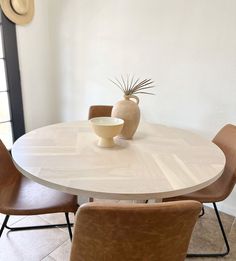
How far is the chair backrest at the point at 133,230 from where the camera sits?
0.74m

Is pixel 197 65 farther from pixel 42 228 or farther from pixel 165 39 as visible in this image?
pixel 42 228

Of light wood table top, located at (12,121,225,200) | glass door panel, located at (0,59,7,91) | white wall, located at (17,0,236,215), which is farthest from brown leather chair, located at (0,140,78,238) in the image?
glass door panel, located at (0,59,7,91)

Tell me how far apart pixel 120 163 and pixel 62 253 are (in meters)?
0.84

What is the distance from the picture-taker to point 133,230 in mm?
767

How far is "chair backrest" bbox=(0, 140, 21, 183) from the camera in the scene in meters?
1.46

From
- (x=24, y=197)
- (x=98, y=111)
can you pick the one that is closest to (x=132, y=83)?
(x=98, y=111)

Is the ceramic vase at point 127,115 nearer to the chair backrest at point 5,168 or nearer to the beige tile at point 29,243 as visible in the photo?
the chair backrest at point 5,168

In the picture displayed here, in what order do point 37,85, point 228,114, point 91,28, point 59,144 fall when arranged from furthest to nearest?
point 37,85
point 91,28
point 228,114
point 59,144

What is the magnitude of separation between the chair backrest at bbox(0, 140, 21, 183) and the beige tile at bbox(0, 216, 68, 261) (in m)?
Result: 0.48

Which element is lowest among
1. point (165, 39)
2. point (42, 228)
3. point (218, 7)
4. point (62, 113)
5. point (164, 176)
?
point (42, 228)

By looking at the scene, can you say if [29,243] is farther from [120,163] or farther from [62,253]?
[120,163]

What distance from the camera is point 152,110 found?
2.28 m

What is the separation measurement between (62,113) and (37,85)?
0.42 m

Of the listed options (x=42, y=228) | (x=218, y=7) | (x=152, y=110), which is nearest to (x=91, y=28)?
(x=152, y=110)
